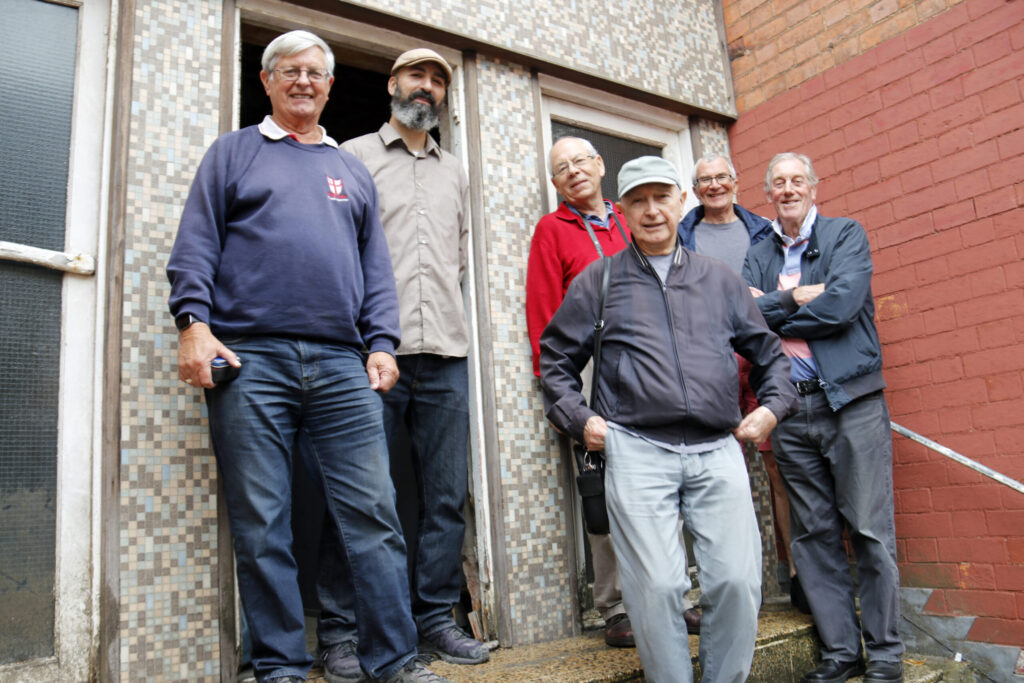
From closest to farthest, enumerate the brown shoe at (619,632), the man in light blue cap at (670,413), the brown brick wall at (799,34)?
1. the man in light blue cap at (670,413)
2. the brown shoe at (619,632)
3. the brown brick wall at (799,34)

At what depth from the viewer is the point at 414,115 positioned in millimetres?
3059

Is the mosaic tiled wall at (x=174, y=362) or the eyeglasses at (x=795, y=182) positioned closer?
the mosaic tiled wall at (x=174, y=362)

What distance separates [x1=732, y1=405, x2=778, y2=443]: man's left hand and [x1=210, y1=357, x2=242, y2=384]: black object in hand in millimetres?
1536

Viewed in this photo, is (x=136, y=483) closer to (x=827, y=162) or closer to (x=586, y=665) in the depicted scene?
(x=586, y=665)

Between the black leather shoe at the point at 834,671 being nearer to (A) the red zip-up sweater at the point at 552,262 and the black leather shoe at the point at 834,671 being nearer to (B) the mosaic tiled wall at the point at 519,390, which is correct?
(B) the mosaic tiled wall at the point at 519,390

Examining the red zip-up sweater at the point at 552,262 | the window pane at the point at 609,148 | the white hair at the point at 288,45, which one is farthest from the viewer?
the window pane at the point at 609,148

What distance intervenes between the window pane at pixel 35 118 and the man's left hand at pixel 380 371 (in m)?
1.14

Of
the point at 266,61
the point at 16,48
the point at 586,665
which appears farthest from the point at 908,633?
the point at 16,48

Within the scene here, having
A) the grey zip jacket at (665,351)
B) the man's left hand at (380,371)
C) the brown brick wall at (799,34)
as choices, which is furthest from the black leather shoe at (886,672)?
the brown brick wall at (799,34)

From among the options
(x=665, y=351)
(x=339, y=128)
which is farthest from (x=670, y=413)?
(x=339, y=128)

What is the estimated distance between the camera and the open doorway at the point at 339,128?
3.52 m

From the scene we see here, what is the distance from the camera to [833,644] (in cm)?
297

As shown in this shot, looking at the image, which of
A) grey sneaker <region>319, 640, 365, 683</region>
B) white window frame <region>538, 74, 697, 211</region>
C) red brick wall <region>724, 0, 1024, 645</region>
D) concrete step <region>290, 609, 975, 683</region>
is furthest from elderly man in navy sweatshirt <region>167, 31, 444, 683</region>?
red brick wall <region>724, 0, 1024, 645</region>

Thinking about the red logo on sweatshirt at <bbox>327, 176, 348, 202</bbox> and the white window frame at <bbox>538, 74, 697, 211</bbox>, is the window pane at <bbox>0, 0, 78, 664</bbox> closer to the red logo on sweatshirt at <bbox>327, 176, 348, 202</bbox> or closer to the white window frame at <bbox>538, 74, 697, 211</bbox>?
the red logo on sweatshirt at <bbox>327, 176, 348, 202</bbox>
